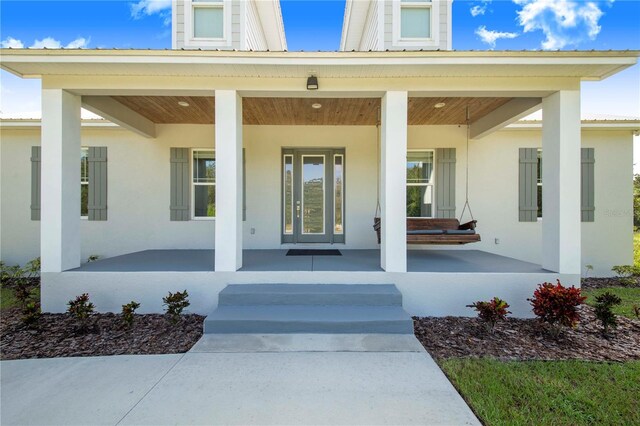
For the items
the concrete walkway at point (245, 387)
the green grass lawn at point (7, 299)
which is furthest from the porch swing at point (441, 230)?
the green grass lawn at point (7, 299)

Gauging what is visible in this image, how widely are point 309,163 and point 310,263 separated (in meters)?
2.69

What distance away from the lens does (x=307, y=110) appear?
5750 mm

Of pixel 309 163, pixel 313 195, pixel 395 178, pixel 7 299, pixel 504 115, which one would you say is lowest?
pixel 7 299

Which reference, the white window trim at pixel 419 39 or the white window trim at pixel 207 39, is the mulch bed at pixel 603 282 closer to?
the white window trim at pixel 419 39

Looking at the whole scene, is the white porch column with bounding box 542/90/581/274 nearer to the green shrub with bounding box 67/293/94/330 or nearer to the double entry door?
the double entry door

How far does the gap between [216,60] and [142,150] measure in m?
3.78

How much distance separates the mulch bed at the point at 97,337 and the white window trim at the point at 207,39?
16.2ft

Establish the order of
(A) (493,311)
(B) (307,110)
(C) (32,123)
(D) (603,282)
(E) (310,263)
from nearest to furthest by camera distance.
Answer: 1. (A) (493,311)
2. (E) (310,263)
3. (B) (307,110)
4. (D) (603,282)
5. (C) (32,123)

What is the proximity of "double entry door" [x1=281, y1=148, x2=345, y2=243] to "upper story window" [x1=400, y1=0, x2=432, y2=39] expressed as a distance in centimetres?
257

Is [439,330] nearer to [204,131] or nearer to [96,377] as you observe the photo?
[96,377]

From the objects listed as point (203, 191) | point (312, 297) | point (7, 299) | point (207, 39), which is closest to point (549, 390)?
point (312, 297)

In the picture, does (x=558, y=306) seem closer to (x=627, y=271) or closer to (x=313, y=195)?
(x=313, y=195)

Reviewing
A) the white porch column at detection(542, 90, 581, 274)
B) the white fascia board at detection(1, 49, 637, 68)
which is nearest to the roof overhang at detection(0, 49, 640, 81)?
the white fascia board at detection(1, 49, 637, 68)

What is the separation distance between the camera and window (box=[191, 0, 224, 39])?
5902 millimetres
